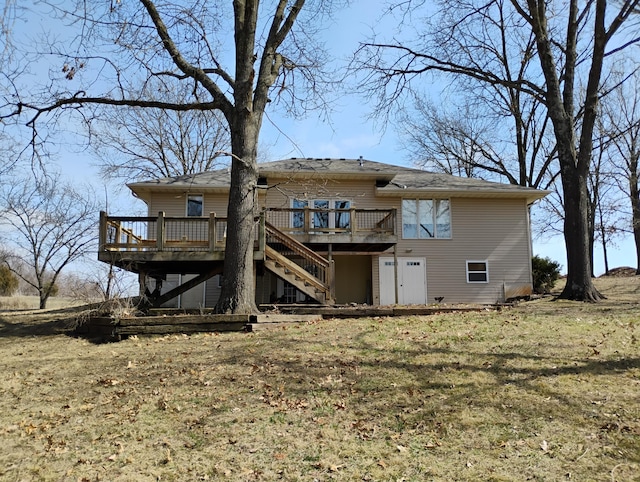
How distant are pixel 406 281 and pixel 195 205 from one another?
28.7 feet

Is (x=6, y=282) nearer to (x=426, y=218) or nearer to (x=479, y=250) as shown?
(x=426, y=218)

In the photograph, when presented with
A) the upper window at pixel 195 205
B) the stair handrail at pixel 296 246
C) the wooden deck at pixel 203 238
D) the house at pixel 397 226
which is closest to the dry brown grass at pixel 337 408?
the wooden deck at pixel 203 238

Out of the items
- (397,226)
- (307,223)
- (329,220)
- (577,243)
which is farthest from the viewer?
(329,220)

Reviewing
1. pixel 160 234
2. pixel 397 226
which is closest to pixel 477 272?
pixel 397 226

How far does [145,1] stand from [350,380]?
1025 centimetres

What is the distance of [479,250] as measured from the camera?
62.1 feet

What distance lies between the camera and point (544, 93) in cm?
1489

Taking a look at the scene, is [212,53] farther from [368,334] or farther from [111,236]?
[368,334]

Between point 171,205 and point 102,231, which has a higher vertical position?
point 171,205

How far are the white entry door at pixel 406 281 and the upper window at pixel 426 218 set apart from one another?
116cm

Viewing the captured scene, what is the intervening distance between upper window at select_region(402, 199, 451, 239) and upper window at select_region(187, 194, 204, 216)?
8.01 meters

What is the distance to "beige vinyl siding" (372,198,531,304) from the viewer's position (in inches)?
734

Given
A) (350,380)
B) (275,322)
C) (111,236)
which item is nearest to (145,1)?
(111,236)

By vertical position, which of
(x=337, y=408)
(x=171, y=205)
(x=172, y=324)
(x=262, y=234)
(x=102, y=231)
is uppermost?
(x=171, y=205)
